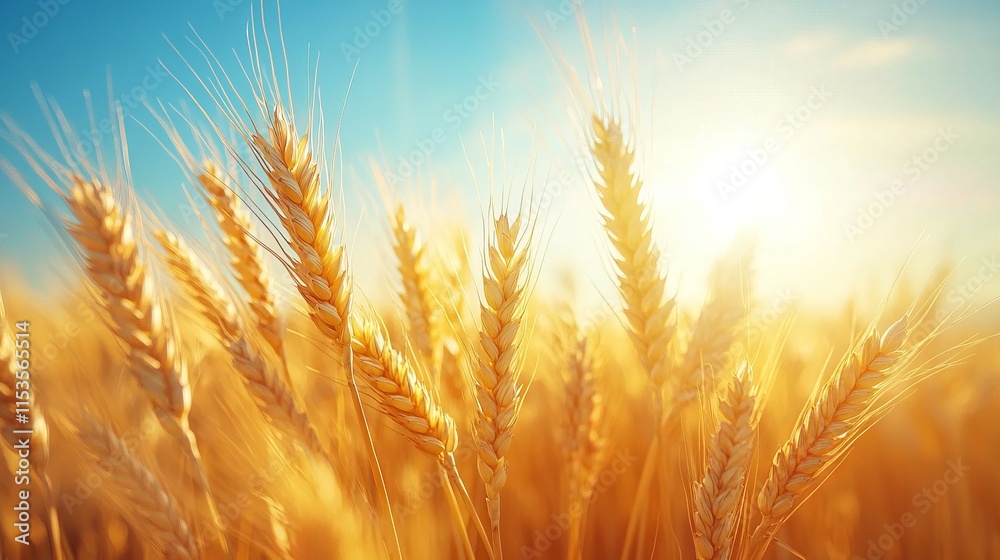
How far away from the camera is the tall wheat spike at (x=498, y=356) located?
1.08 metres

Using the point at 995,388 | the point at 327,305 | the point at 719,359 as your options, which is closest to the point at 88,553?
the point at 327,305

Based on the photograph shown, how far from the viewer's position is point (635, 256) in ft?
4.66

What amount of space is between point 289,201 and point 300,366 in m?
1.39

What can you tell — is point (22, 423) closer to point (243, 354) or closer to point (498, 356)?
point (243, 354)

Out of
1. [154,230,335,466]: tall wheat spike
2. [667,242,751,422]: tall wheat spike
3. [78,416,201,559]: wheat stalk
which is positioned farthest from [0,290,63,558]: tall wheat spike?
[667,242,751,422]: tall wheat spike

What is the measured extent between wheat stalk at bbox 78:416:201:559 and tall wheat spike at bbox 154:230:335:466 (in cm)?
28

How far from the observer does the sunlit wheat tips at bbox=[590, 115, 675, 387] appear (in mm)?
1396

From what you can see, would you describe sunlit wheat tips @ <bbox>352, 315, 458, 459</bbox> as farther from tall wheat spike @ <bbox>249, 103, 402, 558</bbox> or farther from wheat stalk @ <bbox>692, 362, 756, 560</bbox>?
wheat stalk @ <bbox>692, 362, 756, 560</bbox>

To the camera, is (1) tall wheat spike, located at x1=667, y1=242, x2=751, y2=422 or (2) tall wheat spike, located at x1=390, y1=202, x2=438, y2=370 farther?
(2) tall wheat spike, located at x1=390, y1=202, x2=438, y2=370

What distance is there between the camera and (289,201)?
1084 mm

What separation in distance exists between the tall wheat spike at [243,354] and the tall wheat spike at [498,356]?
0.42 meters
